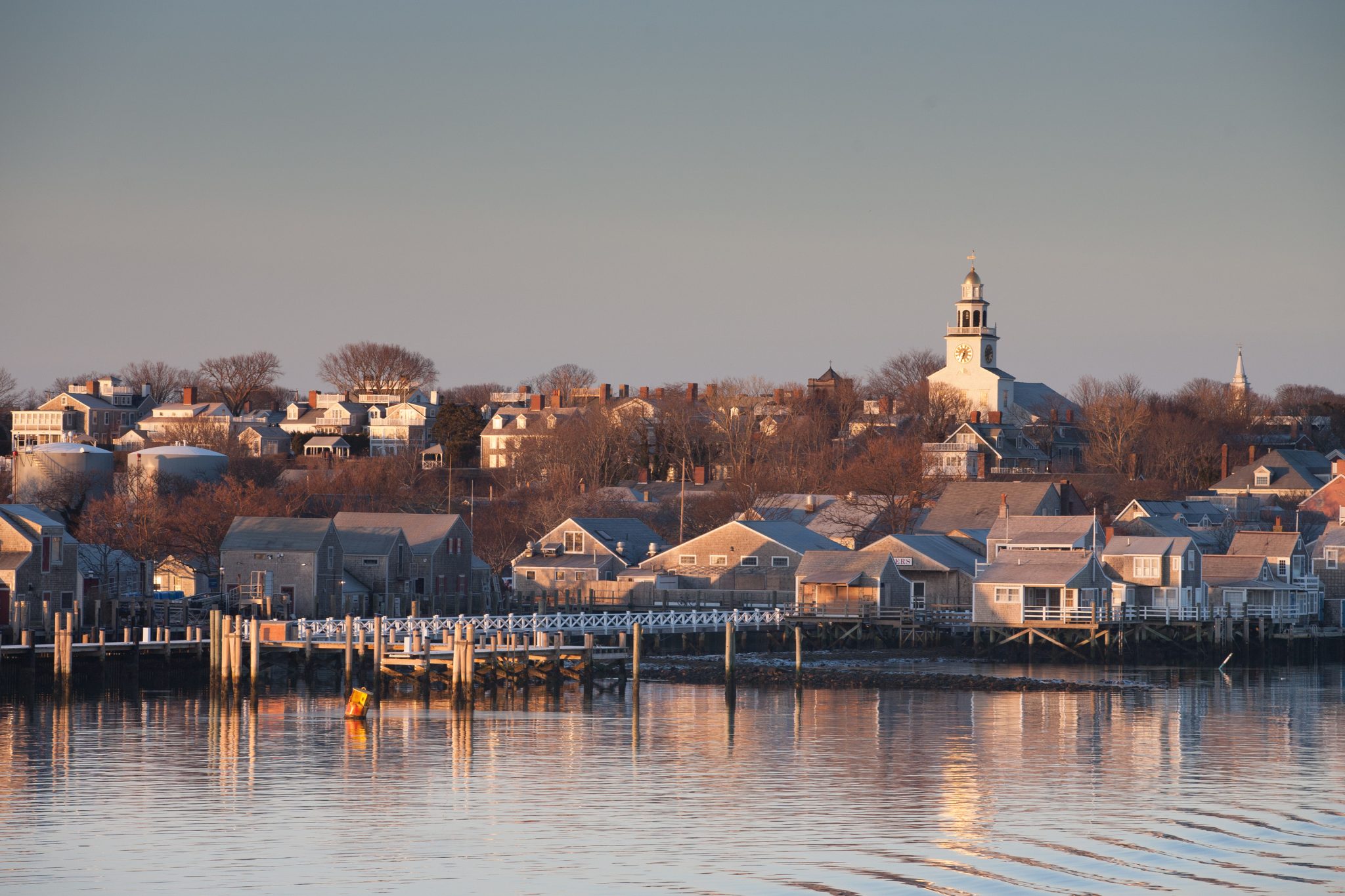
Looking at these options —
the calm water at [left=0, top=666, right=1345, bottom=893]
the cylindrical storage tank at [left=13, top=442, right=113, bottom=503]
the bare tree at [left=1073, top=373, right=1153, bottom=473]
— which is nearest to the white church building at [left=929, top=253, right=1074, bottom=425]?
the bare tree at [left=1073, top=373, right=1153, bottom=473]

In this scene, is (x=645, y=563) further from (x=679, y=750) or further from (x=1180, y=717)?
(x=679, y=750)

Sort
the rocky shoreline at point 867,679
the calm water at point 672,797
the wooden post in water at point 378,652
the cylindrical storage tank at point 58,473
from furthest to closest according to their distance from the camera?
the cylindrical storage tank at point 58,473 → the rocky shoreline at point 867,679 → the wooden post in water at point 378,652 → the calm water at point 672,797

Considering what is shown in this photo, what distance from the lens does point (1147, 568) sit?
78.7 m

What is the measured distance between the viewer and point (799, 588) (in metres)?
81.5

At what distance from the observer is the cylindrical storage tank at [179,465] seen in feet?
401

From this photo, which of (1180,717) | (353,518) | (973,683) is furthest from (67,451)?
(1180,717)

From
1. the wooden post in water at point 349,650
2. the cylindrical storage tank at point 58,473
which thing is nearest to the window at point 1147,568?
the wooden post in water at point 349,650

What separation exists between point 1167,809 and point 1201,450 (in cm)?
11837

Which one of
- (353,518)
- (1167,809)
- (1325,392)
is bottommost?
(1167,809)

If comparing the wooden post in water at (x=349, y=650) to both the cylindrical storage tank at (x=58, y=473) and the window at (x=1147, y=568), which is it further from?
the cylindrical storage tank at (x=58, y=473)

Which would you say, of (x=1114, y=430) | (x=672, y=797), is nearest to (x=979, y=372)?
(x=1114, y=430)

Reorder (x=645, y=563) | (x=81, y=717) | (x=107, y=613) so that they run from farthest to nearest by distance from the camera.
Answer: (x=645, y=563) < (x=107, y=613) < (x=81, y=717)

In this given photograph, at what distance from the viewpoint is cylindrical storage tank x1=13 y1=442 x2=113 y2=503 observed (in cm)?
11869

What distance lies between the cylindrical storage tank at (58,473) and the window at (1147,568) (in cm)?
6361
